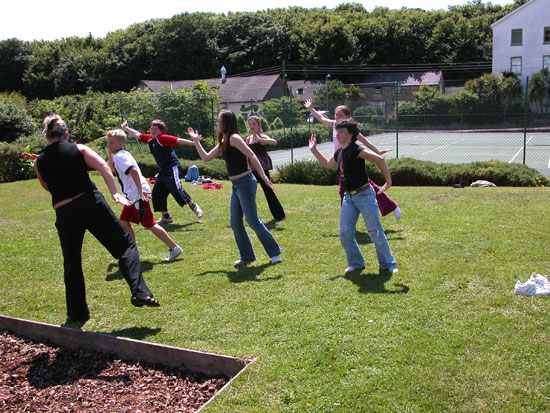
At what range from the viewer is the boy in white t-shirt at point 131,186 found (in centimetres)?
632

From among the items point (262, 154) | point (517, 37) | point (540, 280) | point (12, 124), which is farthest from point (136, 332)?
point (517, 37)

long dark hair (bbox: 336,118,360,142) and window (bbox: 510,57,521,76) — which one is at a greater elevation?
window (bbox: 510,57,521,76)

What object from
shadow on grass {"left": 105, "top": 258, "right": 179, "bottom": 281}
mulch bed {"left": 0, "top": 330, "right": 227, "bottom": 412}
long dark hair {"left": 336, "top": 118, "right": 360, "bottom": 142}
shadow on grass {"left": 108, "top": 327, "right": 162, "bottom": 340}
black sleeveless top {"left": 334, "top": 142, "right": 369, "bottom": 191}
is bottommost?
mulch bed {"left": 0, "top": 330, "right": 227, "bottom": 412}

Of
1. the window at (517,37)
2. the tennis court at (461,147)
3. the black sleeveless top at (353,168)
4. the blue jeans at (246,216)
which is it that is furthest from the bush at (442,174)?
the window at (517,37)

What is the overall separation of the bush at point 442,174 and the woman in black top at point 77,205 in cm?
995

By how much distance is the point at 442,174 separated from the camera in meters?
13.5

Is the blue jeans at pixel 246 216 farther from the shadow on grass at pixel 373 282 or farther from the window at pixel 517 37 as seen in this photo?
the window at pixel 517 37

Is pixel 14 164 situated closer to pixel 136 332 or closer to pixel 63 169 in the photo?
pixel 63 169

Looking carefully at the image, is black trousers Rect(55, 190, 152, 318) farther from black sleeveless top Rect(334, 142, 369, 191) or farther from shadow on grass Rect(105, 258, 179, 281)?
black sleeveless top Rect(334, 142, 369, 191)

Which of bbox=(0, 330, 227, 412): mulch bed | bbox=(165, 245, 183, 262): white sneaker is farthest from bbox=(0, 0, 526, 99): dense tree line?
bbox=(0, 330, 227, 412): mulch bed

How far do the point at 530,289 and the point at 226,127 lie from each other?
3.88m

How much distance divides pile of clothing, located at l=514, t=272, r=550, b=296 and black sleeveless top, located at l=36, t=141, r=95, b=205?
14.3 feet

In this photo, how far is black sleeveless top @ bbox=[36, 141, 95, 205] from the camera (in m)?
4.65

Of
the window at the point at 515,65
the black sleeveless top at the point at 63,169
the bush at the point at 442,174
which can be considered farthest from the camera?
the window at the point at 515,65
